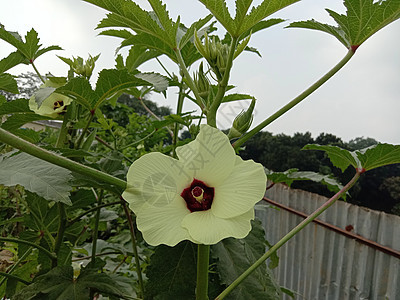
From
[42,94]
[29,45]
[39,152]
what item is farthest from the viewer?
[29,45]

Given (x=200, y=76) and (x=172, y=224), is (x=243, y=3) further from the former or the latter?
(x=172, y=224)

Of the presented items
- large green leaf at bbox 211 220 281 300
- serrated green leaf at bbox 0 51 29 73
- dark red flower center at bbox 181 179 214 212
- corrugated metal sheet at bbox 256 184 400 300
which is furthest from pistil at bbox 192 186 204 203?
corrugated metal sheet at bbox 256 184 400 300

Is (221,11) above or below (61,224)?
above

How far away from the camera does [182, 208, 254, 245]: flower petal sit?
1.45ft

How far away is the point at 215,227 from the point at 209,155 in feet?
0.33

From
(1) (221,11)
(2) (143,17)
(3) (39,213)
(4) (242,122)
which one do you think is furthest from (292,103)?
(3) (39,213)

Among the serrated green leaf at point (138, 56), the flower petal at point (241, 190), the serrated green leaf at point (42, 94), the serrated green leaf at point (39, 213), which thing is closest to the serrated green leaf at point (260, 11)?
the flower petal at point (241, 190)

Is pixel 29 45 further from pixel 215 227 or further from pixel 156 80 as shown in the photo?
pixel 215 227

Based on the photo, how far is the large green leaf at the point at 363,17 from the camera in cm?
65

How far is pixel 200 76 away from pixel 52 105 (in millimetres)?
399

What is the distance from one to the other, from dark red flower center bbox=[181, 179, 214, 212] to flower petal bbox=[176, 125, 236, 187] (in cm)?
2

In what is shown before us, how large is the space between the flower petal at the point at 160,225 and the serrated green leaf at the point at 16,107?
47 cm

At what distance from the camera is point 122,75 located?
0.68 meters

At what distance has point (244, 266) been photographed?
72cm
